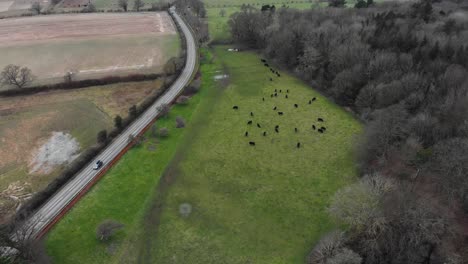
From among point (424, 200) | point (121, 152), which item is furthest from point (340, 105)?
point (121, 152)

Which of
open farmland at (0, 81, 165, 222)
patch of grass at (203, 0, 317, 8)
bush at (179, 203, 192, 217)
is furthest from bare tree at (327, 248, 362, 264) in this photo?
patch of grass at (203, 0, 317, 8)

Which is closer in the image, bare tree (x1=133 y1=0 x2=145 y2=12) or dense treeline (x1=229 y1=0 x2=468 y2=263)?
dense treeline (x1=229 y1=0 x2=468 y2=263)

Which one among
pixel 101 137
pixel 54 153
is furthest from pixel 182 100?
pixel 54 153

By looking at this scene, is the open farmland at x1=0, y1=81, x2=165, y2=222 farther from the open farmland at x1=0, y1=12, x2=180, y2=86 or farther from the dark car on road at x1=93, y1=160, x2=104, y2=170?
the open farmland at x1=0, y1=12, x2=180, y2=86

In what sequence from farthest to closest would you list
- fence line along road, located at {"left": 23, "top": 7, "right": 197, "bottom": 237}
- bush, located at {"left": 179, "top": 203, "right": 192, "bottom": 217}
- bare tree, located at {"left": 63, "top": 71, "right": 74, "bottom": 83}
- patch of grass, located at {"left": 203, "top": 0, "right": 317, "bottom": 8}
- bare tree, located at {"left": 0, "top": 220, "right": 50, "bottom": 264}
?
1. patch of grass, located at {"left": 203, "top": 0, "right": 317, "bottom": 8}
2. bare tree, located at {"left": 63, "top": 71, "right": 74, "bottom": 83}
3. bush, located at {"left": 179, "top": 203, "right": 192, "bottom": 217}
4. fence line along road, located at {"left": 23, "top": 7, "right": 197, "bottom": 237}
5. bare tree, located at {"left": 0, "top": 220, "right": 50, "bottom": 264}

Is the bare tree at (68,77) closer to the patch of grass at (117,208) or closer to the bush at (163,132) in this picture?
the patch of grass at (117,208)

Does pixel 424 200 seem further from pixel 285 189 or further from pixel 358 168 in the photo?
pixel 285 189

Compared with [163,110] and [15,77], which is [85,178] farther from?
[15,77]
